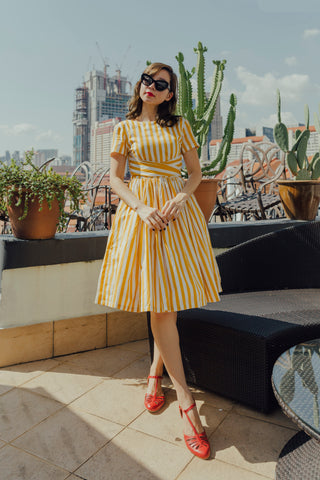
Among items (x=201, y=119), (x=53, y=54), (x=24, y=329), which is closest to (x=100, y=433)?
(x=24, y=329)

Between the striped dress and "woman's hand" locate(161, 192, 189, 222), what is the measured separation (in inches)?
2.0

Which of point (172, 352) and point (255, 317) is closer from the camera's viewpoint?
point (172, 352)

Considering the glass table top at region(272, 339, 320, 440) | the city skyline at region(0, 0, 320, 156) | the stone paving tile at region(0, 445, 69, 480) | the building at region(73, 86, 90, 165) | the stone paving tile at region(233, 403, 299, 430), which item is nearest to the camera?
the glass table top at region(272, 339, 320, 440)

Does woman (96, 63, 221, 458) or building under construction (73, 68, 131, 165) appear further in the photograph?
building under construction (73, 68, 131, 165)

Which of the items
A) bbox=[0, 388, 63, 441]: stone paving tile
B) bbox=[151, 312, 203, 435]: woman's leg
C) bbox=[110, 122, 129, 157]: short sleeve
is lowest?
bbox=[0, 388, 63, 441]: stone paving tile

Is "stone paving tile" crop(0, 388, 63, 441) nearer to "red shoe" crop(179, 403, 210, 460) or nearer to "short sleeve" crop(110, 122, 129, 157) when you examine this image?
"red shoe" crop(179, 403, 210, 460)

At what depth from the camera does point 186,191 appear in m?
1.49

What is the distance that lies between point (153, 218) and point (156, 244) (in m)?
0.11

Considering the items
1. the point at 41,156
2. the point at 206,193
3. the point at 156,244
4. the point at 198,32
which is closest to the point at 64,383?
the point at 156,244

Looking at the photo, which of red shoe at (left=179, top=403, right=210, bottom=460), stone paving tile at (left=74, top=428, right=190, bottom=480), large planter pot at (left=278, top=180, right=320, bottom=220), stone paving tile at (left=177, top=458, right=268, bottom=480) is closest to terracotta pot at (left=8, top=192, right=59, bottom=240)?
stone paving tile at (left=74, top=428, right=190, bottom=480)

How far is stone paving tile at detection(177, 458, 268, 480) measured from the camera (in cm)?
118

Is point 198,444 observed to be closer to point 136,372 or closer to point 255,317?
point 255,317

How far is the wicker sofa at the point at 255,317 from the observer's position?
1.48 metres

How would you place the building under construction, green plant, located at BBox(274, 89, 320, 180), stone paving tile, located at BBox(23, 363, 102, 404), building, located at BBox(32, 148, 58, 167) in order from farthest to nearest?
1. the building under construction
2. green plant, located at BBox(274, 89, 320, 180)
3. building, located at BBox(32, 148, 58, 167)
4. stone paving tile, located at BBox(23, 363, 102, 404)
